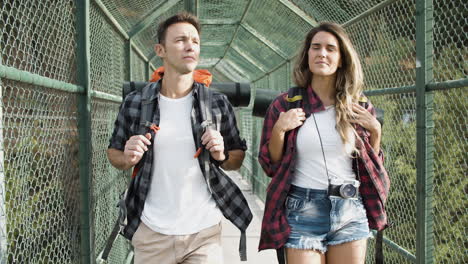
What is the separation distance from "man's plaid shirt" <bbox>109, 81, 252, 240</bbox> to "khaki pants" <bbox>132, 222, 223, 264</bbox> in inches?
2.9

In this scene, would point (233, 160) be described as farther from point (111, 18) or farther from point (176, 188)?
point (111, 18)

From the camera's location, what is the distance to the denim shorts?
2.29 meters

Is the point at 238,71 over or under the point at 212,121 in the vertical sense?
over

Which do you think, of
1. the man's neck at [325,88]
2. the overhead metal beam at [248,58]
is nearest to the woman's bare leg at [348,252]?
the man's neck at [325,88]

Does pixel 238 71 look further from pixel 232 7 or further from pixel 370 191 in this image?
pixel 370 191

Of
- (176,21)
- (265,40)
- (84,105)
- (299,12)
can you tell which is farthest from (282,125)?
(265,40)

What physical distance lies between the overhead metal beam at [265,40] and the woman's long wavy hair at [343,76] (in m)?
4.16

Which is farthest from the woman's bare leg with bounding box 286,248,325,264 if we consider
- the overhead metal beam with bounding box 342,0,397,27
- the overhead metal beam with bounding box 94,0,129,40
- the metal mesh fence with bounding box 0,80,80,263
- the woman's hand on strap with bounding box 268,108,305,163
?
the overhead metal beam with bounding box 94,0,129,40

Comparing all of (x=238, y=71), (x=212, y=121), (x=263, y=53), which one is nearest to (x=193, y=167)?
(x=212, y=121)

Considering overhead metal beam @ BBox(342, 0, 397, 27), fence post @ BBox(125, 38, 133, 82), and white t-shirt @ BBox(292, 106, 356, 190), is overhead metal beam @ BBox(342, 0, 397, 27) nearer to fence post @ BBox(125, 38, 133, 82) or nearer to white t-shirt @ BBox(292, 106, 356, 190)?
white t-shirt @ BBox(292, 106, 356, 190)

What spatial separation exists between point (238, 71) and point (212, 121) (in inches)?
382

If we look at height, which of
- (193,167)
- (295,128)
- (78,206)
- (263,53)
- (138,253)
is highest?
(263,53)

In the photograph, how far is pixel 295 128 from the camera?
7.94ft

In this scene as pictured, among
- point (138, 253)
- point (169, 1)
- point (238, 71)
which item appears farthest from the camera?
point (238, 71)
